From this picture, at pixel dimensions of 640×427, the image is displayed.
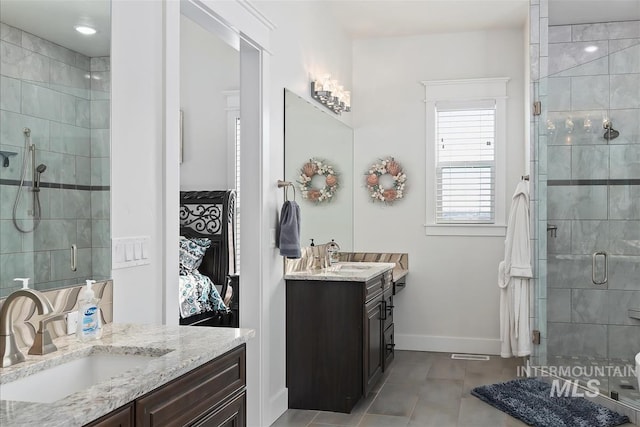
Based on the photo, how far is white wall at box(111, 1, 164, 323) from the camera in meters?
2.31

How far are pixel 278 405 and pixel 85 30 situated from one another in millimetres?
2616

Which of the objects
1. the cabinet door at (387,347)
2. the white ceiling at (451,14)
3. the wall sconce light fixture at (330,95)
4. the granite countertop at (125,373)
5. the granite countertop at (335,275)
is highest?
the white ceiling at (451,14)

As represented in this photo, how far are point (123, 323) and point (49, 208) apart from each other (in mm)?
506

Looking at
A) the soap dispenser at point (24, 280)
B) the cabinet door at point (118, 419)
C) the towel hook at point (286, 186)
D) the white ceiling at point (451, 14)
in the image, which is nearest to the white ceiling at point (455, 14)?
the white ceiling at point (451, 14)

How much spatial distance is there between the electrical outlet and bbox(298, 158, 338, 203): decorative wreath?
261cm

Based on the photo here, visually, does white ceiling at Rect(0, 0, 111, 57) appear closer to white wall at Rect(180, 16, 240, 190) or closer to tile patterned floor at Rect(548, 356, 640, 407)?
white wall at Rect(180, 16, 240, 190)

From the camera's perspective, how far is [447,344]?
19.7ft

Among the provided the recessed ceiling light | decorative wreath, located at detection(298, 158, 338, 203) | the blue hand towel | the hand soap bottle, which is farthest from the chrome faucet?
decorative wreath, located at detection(298, 158, 338, 203)

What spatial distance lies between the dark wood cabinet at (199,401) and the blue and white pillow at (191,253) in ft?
9.42

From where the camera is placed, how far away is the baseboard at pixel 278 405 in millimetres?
3858

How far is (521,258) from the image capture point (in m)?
5.04

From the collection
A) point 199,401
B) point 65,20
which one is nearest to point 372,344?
point 199,401

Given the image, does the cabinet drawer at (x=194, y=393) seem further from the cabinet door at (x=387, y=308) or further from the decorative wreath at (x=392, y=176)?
the decorative wreath at (x=392, y=176)

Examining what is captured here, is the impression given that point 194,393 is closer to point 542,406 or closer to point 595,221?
point 542,406
